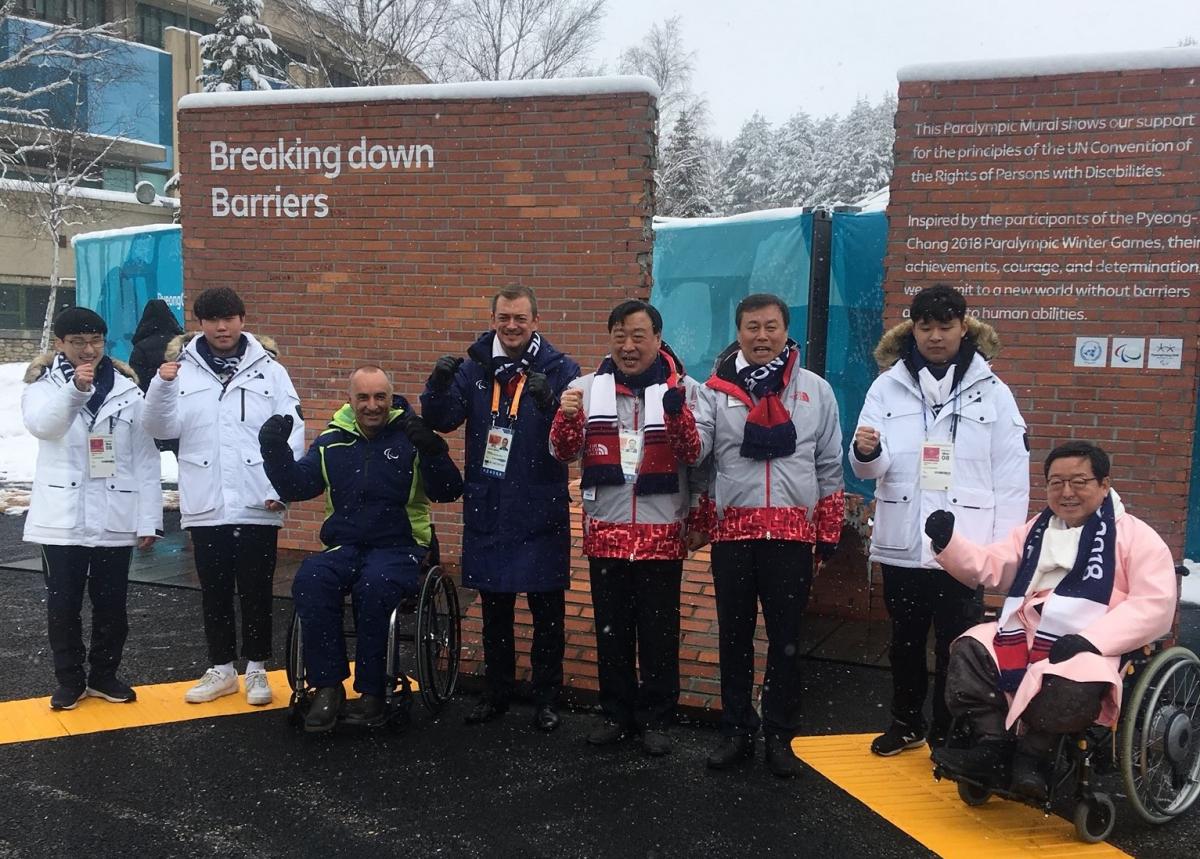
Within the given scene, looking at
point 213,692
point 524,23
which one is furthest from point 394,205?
point 524,23

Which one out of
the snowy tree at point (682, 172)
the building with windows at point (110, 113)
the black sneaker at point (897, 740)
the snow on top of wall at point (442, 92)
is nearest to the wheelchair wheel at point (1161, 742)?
the black sneaker at point (897, 740)

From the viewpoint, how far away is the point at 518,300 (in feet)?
13.0

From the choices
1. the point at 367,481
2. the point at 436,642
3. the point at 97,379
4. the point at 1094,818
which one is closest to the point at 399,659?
the point at 436,642

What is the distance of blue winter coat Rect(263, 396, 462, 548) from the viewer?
4.18 metres

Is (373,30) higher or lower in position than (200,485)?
higher

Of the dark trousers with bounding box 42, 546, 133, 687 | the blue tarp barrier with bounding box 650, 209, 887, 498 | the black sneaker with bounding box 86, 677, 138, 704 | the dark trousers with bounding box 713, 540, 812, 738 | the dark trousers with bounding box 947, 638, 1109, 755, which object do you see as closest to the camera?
the dark trousers with bounding box 947, 638, 1109, 755

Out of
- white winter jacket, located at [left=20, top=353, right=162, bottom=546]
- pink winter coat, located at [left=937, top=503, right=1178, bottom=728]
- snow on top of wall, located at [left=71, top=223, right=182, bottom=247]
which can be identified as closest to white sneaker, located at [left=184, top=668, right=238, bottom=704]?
white winter jacket, located at [left=20, top=353, right=162, bottom=546]

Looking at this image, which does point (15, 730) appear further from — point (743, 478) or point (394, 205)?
point (394, 205)

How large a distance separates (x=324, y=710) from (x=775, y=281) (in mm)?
4648

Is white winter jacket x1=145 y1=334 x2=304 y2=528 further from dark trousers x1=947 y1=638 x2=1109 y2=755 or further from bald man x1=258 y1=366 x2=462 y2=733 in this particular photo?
dark trousers x1=947 y1=638 x2=1109 y2=755

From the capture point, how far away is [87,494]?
4.26 meters

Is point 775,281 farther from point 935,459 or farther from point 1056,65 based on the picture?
point 935,459

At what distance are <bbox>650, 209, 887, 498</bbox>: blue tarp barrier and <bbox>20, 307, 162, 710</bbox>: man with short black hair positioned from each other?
404cm

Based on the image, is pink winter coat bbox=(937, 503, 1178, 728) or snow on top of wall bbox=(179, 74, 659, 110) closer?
pink winter coat bbox=(937, 503, 1178, 728)
